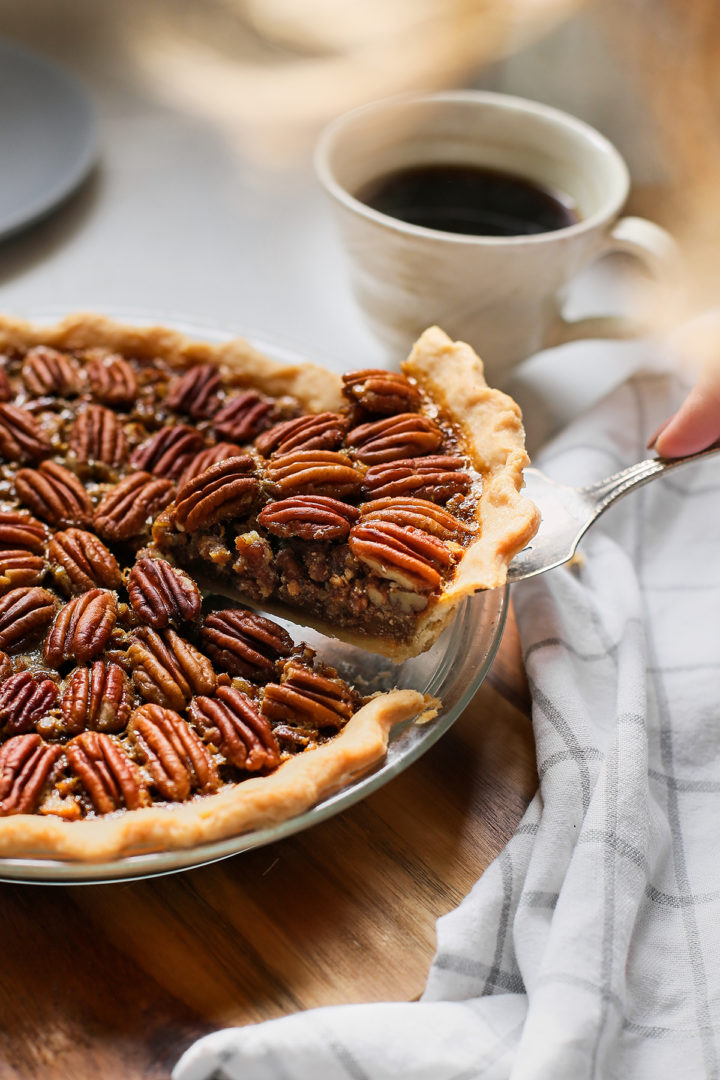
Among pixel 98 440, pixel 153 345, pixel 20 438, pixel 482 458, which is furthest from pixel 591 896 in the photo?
pixel 153 345

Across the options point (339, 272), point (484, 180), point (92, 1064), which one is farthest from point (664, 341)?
point (92, 1064)

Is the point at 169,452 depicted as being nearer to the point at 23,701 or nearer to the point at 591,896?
the point at 23,701

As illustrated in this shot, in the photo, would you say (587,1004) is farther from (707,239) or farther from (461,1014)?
(707,239)

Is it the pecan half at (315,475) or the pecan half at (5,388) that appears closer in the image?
the pecan half at (315,475)

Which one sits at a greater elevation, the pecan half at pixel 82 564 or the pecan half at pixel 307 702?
the pecan half at pixel 82 564

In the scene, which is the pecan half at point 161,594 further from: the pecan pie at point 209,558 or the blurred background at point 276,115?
the blurred background at point 276,115

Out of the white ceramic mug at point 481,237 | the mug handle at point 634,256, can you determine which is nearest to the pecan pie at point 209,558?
the white ceramic mug at point 481,237

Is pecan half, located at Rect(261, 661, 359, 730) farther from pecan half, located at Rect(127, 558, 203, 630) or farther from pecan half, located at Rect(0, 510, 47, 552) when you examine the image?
pecan half, located at Rect(0, 510, 47, 552)
